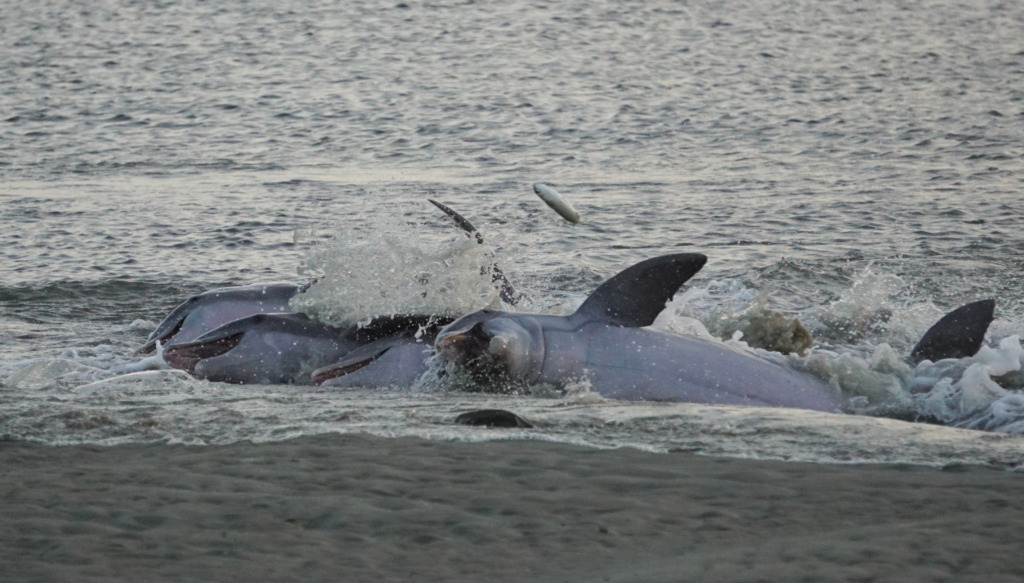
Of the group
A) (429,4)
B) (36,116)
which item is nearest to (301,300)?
(36,116)

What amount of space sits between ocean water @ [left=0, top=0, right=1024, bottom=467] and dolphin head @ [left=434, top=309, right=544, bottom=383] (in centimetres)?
17

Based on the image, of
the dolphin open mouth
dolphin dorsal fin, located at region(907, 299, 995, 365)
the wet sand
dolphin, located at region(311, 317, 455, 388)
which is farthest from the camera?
the dolphin open mouth

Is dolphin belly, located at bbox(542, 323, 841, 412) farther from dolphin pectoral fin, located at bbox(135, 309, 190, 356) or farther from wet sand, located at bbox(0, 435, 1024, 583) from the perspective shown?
dolphin pectoral fin, located at bbox(135, 309, 190, 356)

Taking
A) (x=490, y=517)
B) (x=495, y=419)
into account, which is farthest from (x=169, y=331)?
(x=490, y=517)

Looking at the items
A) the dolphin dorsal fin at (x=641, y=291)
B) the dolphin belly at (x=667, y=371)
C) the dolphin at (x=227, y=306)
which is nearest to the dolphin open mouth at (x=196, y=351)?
the dolphin at (x=227, y=306)

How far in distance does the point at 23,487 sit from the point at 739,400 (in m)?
3.98

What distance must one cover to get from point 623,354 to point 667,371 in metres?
0.27

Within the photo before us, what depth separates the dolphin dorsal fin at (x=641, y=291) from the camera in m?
6.88

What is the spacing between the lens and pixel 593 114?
72.2ft

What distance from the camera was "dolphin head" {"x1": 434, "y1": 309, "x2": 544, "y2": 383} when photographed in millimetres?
6941

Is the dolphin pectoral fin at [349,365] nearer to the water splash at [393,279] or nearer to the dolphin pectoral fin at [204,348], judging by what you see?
the water splash at [393,279]

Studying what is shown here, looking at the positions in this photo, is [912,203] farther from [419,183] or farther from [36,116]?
[36,116]

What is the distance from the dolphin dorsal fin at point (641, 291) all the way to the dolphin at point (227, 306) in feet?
4.73

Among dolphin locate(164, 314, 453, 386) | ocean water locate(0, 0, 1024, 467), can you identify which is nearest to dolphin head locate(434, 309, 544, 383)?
ocean water locate(0, 0, 1024, 467)
